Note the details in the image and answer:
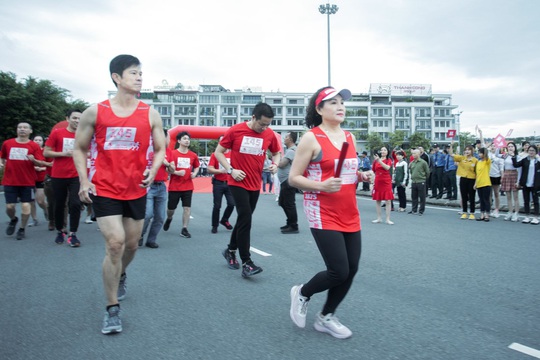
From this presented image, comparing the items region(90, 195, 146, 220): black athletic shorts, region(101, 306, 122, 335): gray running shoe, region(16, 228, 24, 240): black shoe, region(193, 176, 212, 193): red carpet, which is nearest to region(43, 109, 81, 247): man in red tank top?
region(16, 228, 24, 240): black shoe

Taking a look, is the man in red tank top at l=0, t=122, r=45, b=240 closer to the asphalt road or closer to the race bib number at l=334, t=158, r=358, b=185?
the asphalt road

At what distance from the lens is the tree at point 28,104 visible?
28.6 m

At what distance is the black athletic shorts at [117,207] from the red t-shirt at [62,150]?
13.3 feet

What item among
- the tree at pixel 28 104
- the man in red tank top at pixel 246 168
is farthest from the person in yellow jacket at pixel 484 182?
the tree at pixel 28 104

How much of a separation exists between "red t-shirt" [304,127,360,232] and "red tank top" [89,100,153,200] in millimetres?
1484

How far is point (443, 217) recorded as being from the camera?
433 inches

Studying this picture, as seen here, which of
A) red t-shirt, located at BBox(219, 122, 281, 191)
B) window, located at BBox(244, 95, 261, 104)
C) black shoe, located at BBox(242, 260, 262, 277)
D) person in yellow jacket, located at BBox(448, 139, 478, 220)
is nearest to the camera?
black shoe, located at BBox(242, 260, 262, 277)

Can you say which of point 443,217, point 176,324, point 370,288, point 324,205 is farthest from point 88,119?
point 443,217

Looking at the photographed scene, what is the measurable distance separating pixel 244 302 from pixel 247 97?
99558mm

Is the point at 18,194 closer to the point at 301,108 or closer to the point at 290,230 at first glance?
the point at 290,230

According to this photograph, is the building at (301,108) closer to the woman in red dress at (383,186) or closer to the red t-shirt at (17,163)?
the woman in red dress at (383,186)

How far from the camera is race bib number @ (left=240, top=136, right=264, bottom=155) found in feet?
16.7

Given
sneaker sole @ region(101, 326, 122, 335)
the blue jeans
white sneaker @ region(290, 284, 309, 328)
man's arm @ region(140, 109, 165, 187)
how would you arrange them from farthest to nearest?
the blue jeans → man's arm @ region(140, 109, 165, 187) → white sneaker @ region(290, 284, 309, 328) → sneaker sole @ region(101, 326, 122, 335)

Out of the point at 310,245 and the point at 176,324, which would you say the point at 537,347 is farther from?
the point at 310,245
